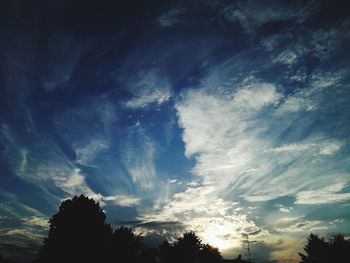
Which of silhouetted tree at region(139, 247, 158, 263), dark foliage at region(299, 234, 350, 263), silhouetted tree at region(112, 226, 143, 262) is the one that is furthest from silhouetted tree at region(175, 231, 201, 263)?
dark foliage at region(299, 234, 350, 263)

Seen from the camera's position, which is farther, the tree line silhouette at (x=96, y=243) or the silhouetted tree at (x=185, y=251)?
the silhouetted tree at (x=185, y=251)

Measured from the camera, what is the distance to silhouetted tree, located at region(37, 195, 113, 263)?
35.0 meters

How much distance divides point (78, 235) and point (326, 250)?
4212 cm

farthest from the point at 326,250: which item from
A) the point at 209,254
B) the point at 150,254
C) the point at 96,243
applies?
the point at 96,243

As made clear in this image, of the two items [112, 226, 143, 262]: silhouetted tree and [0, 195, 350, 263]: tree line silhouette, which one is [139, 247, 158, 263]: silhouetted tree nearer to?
[0, 195, 350, 263]: tree line silhouette

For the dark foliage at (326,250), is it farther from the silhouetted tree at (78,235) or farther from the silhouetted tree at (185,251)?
the silhouetted tree at (78,235)

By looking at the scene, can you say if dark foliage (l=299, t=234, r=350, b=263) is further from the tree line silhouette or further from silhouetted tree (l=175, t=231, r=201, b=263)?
silhouetted tree (l=175, t=231, r=201, b=263)

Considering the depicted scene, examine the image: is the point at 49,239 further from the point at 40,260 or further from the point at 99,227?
the point at 99,227

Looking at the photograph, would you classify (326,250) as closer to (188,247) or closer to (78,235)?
(188,247)

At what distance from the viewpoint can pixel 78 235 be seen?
36.7 metres

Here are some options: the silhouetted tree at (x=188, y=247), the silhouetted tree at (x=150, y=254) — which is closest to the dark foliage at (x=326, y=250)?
the silhouetted tree at (x=188, y=247)

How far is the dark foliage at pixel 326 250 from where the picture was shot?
41.8 meters

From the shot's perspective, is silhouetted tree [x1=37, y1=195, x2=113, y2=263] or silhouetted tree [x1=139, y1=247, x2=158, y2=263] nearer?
silhouetted tree [x1=37, y1=195, x2=113, y2=263]

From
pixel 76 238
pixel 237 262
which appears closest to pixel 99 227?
pixel 76 238
